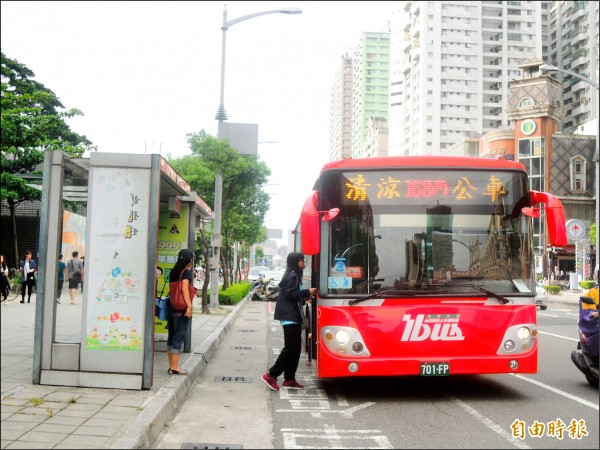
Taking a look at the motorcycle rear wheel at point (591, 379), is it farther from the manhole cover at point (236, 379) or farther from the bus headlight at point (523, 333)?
the manhole cover at point (236, 379)

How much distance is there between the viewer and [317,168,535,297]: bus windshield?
7.88 meters

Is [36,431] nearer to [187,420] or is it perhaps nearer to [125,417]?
[125,417]

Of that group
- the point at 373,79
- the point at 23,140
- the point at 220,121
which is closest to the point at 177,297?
the point at 220,121

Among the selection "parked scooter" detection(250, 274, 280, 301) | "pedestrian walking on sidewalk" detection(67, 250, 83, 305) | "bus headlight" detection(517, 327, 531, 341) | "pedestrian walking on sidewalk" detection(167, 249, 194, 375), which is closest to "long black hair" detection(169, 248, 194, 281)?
"pedestrian walking on sidewalk" detection(167, 249, 194, 375)

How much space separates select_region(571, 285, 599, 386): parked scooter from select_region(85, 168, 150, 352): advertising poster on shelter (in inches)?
221

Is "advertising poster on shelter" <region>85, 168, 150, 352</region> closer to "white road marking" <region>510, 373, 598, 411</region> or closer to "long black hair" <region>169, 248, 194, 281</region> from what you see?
"long black hair" <region>169, 248, 194, 281</region>

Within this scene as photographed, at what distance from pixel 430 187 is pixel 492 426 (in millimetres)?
2958

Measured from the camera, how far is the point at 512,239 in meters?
8.06

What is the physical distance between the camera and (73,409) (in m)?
6.50

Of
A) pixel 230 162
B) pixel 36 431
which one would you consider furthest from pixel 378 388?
pixel 230 162

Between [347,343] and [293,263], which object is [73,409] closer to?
[347,343]

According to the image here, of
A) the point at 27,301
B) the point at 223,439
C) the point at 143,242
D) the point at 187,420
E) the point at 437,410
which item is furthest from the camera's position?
the point at 27,301

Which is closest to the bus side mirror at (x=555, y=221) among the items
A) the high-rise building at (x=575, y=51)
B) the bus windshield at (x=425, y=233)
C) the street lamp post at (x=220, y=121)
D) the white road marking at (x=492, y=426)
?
the bus windshield at (x=425, y=233)

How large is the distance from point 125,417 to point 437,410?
345 cm
